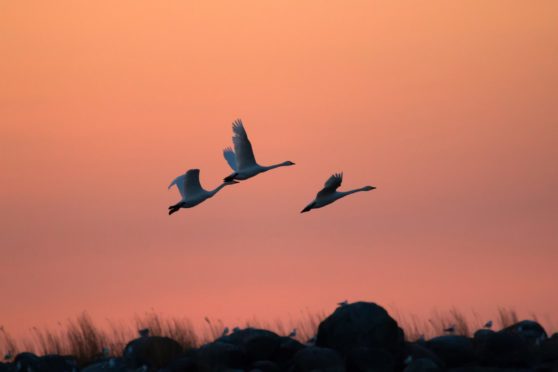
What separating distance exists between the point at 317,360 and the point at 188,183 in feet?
21.4

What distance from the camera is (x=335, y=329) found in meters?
24.6

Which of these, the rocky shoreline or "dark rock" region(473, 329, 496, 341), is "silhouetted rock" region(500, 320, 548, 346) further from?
"dark rock" region(473, 329, 496, 341)

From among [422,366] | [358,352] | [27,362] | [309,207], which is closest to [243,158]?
[309,207]

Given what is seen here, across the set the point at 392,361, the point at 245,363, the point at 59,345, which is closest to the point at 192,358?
the point at 245,363

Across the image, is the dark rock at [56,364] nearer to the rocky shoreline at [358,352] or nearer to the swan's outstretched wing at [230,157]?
the rocky shoreline at [358,352]

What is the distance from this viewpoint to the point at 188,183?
27.8 meters

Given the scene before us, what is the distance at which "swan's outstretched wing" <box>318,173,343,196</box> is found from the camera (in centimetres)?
2600

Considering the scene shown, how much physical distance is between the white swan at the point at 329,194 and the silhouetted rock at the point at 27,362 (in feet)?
23.2

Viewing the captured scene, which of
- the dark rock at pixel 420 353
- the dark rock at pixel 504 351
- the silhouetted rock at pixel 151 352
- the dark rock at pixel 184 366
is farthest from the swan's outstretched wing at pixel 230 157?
the dark rock at pixel 504 351

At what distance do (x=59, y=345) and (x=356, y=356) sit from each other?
9.34 meters

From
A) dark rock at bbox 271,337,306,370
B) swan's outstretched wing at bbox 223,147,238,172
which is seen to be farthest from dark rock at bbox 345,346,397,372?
swan's outstretched wing at bbox 223,147,238,172

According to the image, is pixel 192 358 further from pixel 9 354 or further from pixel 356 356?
pixel 9 354

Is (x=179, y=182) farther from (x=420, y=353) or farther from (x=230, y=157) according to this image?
(x=420, y=353)

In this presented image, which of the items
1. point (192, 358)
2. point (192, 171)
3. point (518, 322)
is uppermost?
point (192, 171)
